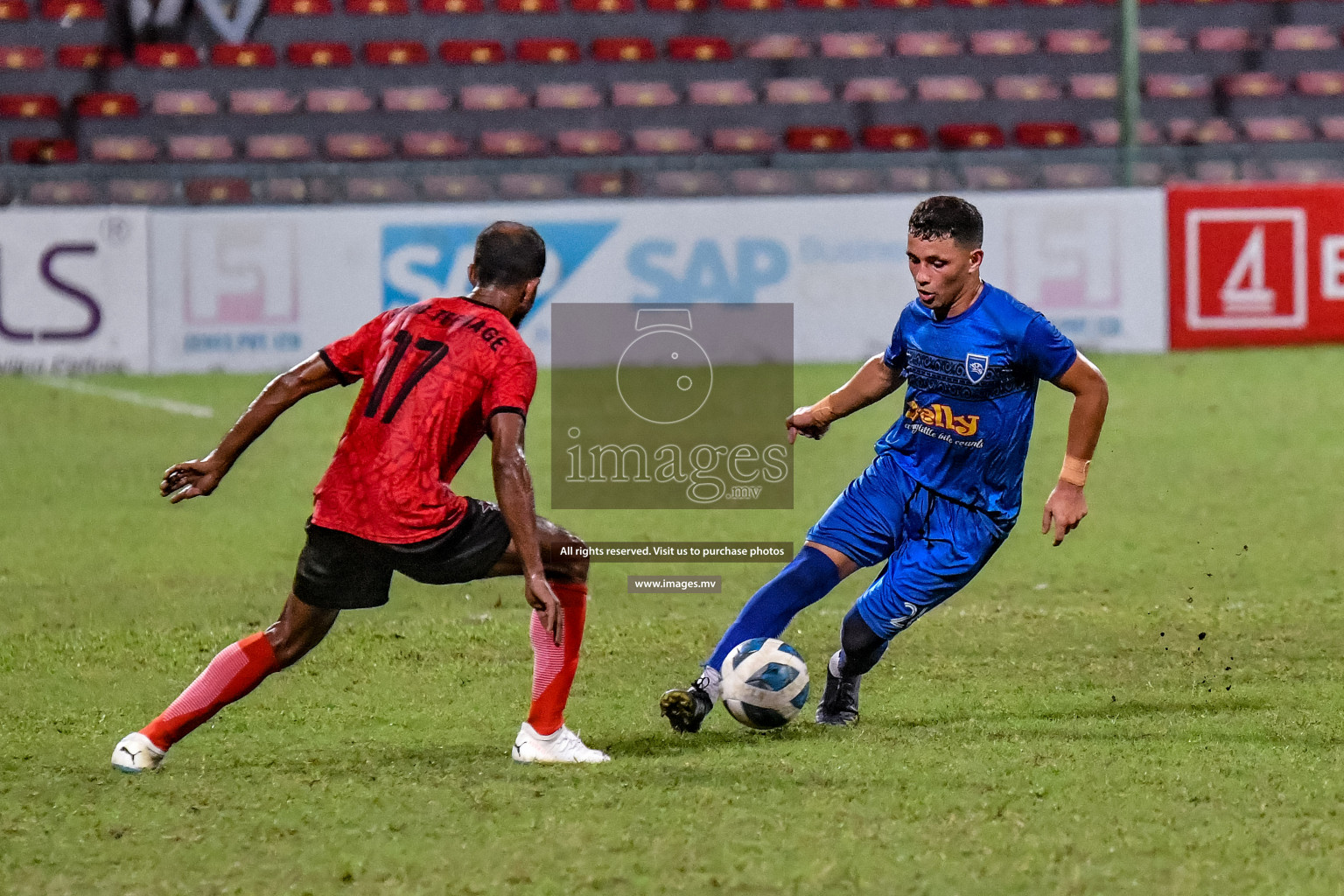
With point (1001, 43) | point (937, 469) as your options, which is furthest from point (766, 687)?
point (1001, 43)

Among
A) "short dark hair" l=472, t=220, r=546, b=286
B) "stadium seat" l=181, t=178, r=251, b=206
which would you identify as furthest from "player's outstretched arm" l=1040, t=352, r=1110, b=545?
"stadium seat" l=181, t=178, r=251, b=206

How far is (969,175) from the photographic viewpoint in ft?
55.5

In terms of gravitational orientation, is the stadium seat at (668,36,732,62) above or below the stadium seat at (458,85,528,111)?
above

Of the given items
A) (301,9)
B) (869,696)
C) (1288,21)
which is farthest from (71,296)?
(1288,21)

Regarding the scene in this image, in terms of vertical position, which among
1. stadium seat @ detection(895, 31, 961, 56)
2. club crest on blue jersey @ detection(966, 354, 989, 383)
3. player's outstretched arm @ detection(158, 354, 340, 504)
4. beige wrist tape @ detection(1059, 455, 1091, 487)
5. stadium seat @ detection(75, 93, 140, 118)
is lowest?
beige wrist tape @ detection(1059, 455, 1091, 487)

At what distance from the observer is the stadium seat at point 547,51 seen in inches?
850

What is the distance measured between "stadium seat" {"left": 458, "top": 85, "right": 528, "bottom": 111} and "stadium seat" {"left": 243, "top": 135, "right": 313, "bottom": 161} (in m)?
1.82

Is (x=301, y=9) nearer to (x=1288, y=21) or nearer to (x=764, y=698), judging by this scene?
(x=1288, y=21)

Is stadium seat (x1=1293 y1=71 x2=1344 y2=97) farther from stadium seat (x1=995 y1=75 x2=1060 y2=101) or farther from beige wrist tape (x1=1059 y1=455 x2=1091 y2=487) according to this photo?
beige wrist tape (x1=1059 y1=455 x2=1091 y2=487)

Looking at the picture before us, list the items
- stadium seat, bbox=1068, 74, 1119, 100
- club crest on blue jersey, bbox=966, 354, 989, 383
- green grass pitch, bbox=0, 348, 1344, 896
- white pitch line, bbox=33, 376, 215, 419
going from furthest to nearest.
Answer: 1. stadium seat, bbox=1068, 74, 1119, 100
2. white pitch line, bbox=33, 376, 215, 419
3. club crest on blue jersey, bbox=966, 354, 989, 383
4. green grass pitch, bbox=0, 348, 1344, 896

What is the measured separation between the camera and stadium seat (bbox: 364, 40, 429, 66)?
21.4m

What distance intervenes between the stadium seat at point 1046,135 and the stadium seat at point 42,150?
10.5m

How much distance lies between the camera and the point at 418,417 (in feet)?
15.9

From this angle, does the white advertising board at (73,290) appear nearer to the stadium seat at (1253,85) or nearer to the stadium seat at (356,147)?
the stadium seat at (356,147)
